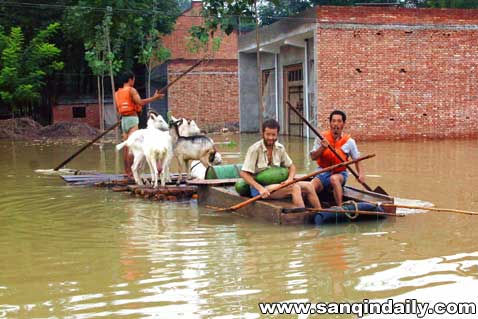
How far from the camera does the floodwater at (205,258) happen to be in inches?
212

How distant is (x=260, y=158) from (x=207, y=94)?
27880mm

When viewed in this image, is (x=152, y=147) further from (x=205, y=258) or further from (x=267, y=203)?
(x=205, y=258)

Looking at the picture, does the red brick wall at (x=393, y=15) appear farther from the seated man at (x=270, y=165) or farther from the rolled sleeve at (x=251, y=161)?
the rolled sleeve at (x=251, y=161)

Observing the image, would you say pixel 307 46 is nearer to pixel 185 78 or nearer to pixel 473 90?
pixel 473 90

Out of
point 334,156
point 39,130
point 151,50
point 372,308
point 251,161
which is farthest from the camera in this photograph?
point 39,130

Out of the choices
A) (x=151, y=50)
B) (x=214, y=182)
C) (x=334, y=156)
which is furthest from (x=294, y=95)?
(x=334, y=156)

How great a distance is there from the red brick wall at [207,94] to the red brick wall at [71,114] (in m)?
5.14

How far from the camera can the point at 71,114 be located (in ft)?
125

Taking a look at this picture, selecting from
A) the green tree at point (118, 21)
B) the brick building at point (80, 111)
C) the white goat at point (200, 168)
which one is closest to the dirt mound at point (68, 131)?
the green tree at point (118, 21)

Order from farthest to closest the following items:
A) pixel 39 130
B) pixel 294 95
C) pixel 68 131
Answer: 1. pixel 39 130
2. pixel 68 131
3. pixel 294 95

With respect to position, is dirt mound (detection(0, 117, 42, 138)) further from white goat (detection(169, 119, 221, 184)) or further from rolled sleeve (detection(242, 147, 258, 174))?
rolled sleeve (detection(242, 147, 258, 174))

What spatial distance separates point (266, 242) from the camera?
7.45 meters

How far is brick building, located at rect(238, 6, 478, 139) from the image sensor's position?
23.3 meters

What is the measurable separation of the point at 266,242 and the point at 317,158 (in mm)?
1836
